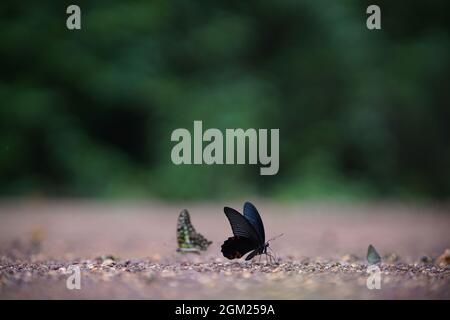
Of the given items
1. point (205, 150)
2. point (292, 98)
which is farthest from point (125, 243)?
point (292, 98)

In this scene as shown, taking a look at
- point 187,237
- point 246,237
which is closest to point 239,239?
point 246,237

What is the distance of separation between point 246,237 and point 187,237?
48 cm

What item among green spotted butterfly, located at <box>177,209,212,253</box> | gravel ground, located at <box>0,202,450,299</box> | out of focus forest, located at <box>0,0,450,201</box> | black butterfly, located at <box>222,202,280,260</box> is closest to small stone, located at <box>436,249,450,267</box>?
gravel ground, located at <box>0,202,450,299</box>

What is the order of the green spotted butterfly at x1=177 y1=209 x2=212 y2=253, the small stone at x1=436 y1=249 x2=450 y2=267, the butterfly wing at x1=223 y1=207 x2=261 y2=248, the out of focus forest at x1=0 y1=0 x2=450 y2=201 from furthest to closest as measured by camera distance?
the out of focus forest at x1=0 y1=0 x2=450 y2=201
the green spotted butterfly at x1=177 y1=209 x2=212 y2=253
the small stone at x1=436 y1=249 x2=450 y2=267
the butterfly wing at x1=223 y1=207 x2=261 y2=248

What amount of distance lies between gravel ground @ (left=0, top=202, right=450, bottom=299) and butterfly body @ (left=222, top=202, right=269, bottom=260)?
0.06 m

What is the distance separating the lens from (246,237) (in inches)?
104

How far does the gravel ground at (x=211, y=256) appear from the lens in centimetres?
197

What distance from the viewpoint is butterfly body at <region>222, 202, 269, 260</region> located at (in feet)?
8.49

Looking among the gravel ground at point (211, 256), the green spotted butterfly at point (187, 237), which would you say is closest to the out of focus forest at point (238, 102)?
the gravel ground at point (211, 256)

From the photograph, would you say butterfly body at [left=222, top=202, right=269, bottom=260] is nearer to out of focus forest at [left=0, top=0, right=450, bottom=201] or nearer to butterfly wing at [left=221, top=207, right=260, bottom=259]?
butterfly wing at [left=221, top=207, right=260, bottom=259]

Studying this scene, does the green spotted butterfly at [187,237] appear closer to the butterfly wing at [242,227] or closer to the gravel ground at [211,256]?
the gravel ground at [211,256]

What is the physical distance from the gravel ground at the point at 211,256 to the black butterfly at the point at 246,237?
0.19ft

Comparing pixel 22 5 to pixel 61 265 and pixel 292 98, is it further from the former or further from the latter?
pixel 61 265
